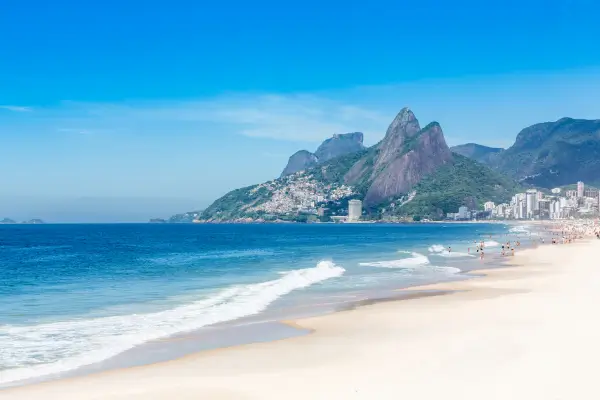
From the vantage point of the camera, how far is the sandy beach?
11.6 m

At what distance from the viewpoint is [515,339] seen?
15.8 meters

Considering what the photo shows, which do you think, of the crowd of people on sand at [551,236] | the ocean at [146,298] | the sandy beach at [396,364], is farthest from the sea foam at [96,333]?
the crowd of people on sand at [551,236]

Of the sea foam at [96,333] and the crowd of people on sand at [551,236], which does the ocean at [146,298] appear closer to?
the sea foam at [96,333]

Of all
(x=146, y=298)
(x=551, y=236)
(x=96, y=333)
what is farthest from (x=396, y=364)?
(x=551, y=236)

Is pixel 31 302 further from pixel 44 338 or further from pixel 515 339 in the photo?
pixel 515 339

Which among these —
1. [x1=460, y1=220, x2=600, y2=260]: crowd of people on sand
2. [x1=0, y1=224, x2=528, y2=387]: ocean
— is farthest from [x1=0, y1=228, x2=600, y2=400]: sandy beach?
[x1=460, y1=220, x2=600, y2=260]: crowd of people on sand

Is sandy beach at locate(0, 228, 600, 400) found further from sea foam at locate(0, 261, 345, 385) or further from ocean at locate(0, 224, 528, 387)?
ocean at locate(0, 224, 528, 387)

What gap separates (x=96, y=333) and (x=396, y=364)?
32.5 feet

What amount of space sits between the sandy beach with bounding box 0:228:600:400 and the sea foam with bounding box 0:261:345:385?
1841mm

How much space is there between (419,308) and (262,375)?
11349mm

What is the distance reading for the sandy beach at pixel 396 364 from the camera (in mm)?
11562

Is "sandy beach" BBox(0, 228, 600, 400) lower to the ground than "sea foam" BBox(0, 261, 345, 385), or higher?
higher

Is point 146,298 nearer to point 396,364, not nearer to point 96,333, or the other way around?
point 96,333

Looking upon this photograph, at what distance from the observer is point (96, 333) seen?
1823 centimetres
